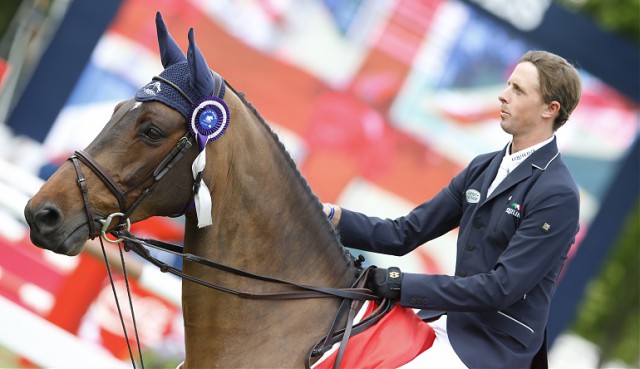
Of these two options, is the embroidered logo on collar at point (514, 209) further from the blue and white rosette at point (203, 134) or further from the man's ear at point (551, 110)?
the blue and white rosette at point (203, 134)

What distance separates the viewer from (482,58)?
10469mm

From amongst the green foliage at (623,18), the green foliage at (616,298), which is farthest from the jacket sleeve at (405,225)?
the green foliage at (616,298)

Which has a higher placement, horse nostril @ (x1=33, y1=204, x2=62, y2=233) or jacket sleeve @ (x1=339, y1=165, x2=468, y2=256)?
jacket sleeve @ (x1=339, y1=165, x2=468, y2=256)

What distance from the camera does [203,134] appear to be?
3352 millimetres

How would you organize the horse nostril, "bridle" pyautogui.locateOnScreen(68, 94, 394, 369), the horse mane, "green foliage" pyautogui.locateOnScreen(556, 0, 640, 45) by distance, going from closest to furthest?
1. the horse nostril
2. "bridle" pyautogui.locateOnScreen(68, 94, 394, 369)
3. the horse mane
4. "green foliage" pyautogui.locateOnScreen(556, 0, 640, 45)

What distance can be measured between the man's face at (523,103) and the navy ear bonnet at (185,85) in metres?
1.21

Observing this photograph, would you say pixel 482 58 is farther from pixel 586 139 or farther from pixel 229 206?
pixel 229 206

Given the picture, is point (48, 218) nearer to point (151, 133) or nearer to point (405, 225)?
point (151, 133)

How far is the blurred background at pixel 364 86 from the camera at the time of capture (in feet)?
31.0

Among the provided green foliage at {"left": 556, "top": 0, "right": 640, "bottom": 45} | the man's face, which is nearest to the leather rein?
the man's face

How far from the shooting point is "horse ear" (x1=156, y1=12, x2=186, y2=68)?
3.49 metres

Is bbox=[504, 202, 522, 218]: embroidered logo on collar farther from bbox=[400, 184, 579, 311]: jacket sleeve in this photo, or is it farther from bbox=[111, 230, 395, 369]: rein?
bbox=[111, 230, 395, 369]: rein

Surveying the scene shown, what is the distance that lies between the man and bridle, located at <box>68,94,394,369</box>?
0.35 feet

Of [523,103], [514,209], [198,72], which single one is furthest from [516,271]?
[198,72]
